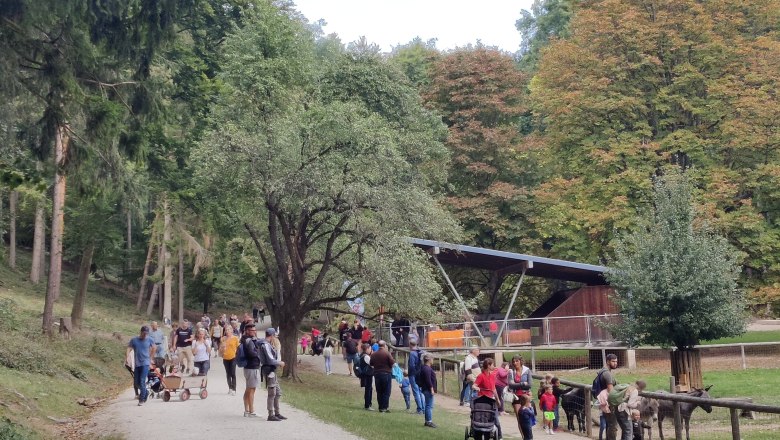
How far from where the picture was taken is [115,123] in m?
14.1

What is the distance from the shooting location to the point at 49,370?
21.0 metres

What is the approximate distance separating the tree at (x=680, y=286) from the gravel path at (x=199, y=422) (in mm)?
11371

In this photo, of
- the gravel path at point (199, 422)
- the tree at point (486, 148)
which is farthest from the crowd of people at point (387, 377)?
the tree at point (486, 148)

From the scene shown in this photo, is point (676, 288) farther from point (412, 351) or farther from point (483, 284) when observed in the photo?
point (483, 284)

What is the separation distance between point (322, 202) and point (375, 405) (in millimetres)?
5893

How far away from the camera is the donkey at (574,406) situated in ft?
61.6

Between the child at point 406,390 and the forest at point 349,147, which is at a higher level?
the forest at point 349,147

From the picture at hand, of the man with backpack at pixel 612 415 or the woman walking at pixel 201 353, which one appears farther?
the woman walking at pixel 201 353

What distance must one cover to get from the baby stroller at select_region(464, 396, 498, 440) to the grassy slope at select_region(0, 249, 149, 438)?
6.83 meters

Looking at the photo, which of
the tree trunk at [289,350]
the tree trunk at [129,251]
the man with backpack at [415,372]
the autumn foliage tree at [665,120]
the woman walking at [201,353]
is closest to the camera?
the man with backpack at [415,372]

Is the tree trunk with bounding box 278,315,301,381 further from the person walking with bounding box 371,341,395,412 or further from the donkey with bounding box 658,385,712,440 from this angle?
the donkey with bounding box 658,385,712,440

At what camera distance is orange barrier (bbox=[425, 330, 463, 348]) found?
110 ft

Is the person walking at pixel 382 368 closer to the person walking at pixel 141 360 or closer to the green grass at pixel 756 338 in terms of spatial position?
the person walking at pixel 141 360

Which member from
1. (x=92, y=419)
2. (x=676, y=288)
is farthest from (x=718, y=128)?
(x=92, y=419)
